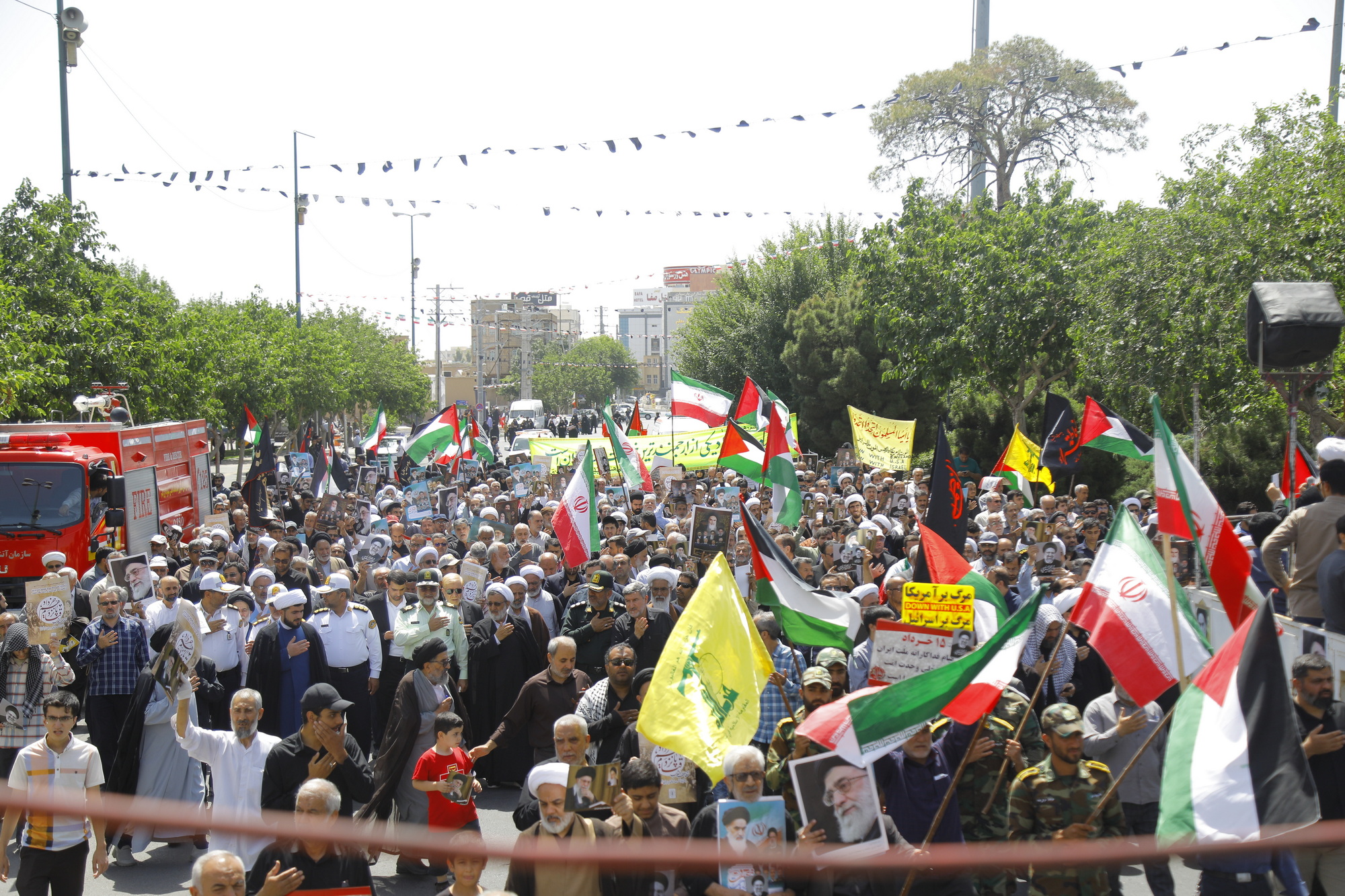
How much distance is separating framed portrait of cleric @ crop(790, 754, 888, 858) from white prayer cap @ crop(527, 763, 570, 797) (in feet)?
3.38

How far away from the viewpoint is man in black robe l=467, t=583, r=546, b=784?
873cm

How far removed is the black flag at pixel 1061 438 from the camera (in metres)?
15.5

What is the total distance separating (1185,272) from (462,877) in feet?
46.2

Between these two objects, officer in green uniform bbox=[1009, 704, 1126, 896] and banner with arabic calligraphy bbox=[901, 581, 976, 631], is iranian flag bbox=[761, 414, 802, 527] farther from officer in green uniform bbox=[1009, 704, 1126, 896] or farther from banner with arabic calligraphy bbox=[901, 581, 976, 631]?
officer in green uniform bbox=[1009, 704, 1126, 896]

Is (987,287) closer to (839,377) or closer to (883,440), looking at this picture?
(883,440)

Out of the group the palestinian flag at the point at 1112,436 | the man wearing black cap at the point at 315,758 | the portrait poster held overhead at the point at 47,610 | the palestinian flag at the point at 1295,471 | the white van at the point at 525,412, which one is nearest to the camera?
the man wearing black cap at the point at 315,758

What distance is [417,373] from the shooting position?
2694 inches

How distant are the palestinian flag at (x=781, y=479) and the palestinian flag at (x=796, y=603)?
5159mm

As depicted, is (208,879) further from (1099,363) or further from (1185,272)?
(1099,363)

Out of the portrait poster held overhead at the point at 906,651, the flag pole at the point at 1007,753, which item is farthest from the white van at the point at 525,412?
the flag pole at the point at 1007,753

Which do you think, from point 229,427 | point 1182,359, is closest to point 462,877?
point 1182,359

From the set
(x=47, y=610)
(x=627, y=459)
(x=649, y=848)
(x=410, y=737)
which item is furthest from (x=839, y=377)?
(x=649, y=848)

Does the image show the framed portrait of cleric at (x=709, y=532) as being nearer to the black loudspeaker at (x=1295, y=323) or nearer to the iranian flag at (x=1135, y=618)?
the black loudspeaker at (x=1295, y=323)

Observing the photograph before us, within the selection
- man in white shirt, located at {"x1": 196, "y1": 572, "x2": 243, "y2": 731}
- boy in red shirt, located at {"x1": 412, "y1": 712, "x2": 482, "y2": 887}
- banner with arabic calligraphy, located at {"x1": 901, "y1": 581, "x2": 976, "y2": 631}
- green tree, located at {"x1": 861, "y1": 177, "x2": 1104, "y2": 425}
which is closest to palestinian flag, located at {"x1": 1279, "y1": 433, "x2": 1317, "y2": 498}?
banner with arabic calligraphy, located at {"x1": 901, "y1": 581, "x2": 976, "y2": 631}
